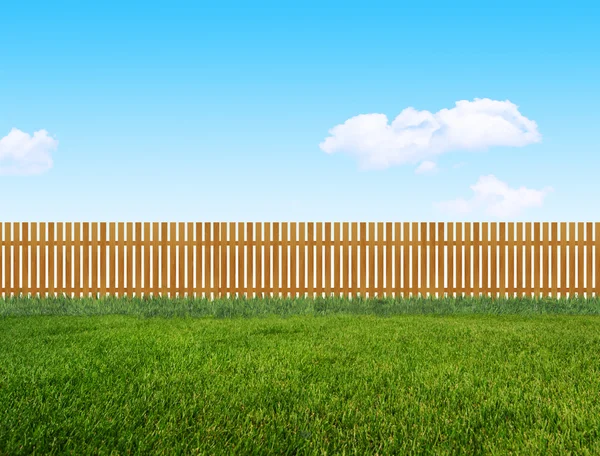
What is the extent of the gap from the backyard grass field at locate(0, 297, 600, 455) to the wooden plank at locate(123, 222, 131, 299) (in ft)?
15.8

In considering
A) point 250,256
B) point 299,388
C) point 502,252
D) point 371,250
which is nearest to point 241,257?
point 250,256

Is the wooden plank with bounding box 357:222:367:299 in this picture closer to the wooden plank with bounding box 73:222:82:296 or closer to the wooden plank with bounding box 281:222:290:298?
the wooden plank with bounding box 281:222:290:298

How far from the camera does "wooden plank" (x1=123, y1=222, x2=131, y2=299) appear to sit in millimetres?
12508

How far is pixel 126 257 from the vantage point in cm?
1254

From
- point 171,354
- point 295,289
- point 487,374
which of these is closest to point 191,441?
point 171,354

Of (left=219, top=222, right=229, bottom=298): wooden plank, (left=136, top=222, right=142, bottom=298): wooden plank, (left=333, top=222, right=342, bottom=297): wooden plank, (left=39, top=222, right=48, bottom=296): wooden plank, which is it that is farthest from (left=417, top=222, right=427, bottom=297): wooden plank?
(left=39, top=222, right=48, bottom=296): wooden plank

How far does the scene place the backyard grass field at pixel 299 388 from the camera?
10.9ft

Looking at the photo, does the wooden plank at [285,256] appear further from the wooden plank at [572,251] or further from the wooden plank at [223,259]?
the wooden plank at [572,251]

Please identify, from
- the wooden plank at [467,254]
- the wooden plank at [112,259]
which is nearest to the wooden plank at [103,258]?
the wooden plank at [112,259]

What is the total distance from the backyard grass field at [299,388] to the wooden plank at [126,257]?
481 centimetres

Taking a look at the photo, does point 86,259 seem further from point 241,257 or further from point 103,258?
point 241,257

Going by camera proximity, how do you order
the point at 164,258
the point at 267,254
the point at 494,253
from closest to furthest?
the point at 494,253
the point at 267,254
the point at 164,258

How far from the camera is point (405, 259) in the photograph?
12.1 m

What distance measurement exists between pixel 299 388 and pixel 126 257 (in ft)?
29.7
